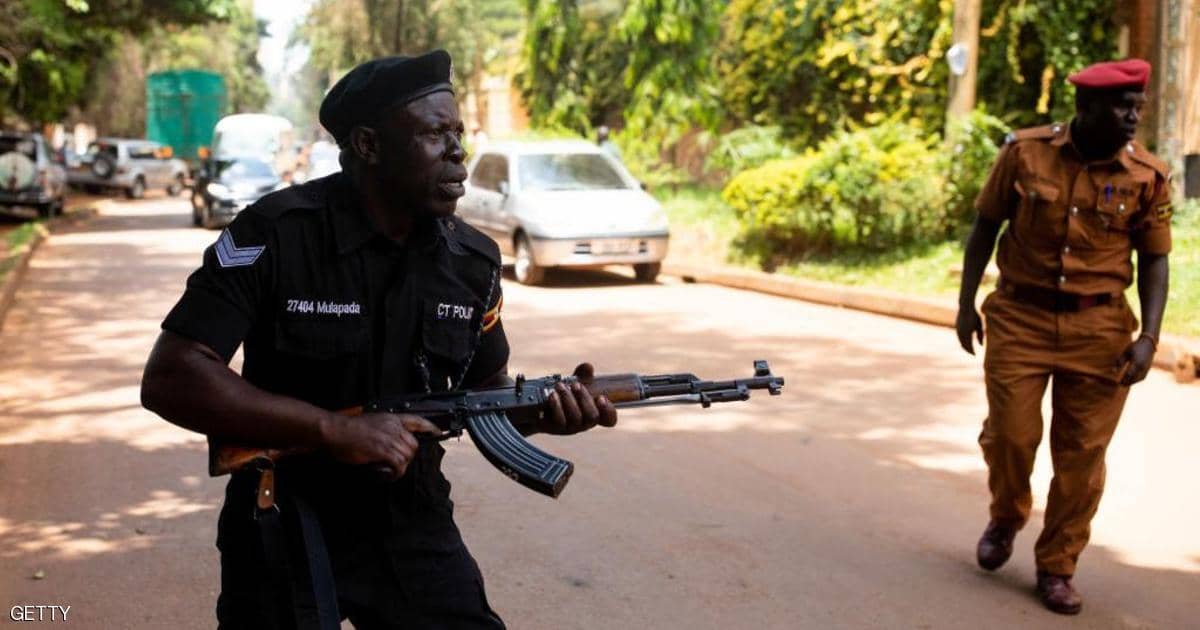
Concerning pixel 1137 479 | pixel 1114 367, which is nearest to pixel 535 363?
pixel 1137 479

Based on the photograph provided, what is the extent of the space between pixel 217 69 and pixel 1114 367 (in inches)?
2291

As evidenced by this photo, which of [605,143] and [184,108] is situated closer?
[605,143]

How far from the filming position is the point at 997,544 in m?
4.88

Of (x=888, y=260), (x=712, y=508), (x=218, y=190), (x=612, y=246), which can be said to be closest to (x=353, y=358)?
(x=712, y=508)

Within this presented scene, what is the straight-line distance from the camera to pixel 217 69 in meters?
58.6

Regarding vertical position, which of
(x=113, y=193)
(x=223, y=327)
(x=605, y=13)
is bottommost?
(x=113, y=193)

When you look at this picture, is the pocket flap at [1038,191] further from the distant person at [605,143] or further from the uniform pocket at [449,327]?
the distant person at [605,143]

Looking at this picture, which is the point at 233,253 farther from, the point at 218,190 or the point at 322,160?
the point at 322,160

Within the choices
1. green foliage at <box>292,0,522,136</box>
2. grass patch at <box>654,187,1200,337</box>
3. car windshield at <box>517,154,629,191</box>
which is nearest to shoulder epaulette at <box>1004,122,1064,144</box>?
grass patch at <box>654,187,1200,337</box>

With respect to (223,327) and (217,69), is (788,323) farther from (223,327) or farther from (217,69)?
(217,69)

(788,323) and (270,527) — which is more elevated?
(270,527)

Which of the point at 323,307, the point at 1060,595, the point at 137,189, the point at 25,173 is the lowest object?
the point at 137,189

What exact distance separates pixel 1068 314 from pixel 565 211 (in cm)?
1063

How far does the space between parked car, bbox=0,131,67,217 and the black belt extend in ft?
78.8
